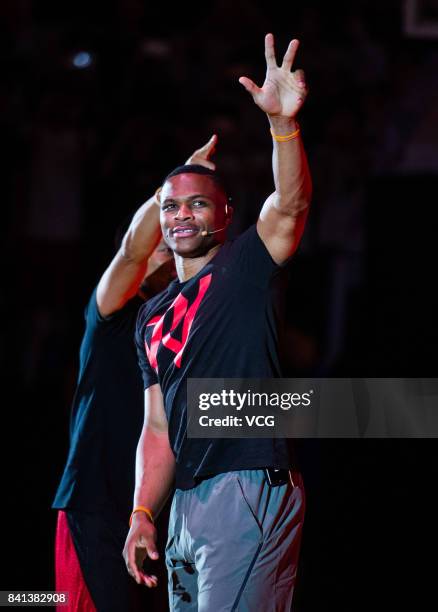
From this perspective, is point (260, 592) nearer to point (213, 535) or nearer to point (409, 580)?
point (213, 535)

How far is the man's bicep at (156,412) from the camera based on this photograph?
108 inches

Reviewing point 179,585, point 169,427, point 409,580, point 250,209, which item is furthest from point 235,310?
point 250,209

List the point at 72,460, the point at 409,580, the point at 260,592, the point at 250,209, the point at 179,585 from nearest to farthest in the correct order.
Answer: the point at 260,592, the point at 179,585, the point at 72,460, the point at 409,580, the point at 250,209

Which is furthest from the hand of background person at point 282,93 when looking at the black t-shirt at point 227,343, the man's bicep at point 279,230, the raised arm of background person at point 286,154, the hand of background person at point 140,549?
the hand of background person at point 140,549

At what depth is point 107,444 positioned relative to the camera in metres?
3.26

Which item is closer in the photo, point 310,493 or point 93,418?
point 93,418

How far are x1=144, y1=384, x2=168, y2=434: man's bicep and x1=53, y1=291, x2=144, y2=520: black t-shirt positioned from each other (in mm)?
532

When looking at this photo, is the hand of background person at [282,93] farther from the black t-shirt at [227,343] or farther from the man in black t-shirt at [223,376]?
the black t-shirt at [227,343]

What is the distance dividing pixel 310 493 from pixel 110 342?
3.22 metres

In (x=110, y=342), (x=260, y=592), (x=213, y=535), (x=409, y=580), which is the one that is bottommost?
(x=260, y=592)

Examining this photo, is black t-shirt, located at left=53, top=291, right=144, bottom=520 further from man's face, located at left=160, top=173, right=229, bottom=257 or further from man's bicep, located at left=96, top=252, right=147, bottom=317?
man's face, located at left=160, top=173, right=229, bottom=257

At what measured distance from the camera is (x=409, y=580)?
5395 mm

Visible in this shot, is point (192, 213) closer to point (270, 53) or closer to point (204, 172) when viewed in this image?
point (204, 172)

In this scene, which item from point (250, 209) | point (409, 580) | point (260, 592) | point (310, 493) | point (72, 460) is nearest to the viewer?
point (260, 592)
